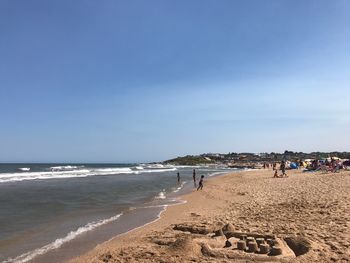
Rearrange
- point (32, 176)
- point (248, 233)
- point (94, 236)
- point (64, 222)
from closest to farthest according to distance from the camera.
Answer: point (248, 233) < point (94, 236) < point (64, 222) < point (32, 176)

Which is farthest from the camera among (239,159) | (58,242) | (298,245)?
(239,159)

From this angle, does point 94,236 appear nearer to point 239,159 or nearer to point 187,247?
point 187,247

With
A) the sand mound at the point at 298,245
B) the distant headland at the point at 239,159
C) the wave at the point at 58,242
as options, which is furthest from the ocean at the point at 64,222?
the distant headland at the point at 239,159

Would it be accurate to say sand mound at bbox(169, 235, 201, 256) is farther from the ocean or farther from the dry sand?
the ocean

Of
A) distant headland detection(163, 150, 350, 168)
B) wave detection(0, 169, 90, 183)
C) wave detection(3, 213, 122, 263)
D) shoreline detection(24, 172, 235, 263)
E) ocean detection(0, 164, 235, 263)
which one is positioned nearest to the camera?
wave detection(3, 213, 122, 263)

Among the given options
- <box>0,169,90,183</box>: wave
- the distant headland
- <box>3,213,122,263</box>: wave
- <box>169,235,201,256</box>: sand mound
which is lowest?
<box>3,213,122,263</box>: wave

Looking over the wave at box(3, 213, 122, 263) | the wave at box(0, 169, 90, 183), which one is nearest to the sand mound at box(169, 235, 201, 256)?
the wave at box(3, 213, 122, 263)

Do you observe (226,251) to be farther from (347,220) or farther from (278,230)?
(347,220)

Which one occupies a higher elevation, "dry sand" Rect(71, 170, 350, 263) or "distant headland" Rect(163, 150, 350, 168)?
"distant headland" Rect(163, 150, 350, 168)

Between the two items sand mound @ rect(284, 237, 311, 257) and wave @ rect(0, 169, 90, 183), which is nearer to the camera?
sand mound @ rect(284, 237, 311, 257)

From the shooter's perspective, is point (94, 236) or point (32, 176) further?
point (32, 176)

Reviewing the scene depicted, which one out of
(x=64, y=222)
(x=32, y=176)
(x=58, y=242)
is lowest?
(x=58, y=242)

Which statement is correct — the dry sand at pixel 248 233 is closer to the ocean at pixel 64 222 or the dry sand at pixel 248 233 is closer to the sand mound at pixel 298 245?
the sand mound at pixel 298 245

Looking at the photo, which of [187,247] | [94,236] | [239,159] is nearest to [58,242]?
[94,236]
